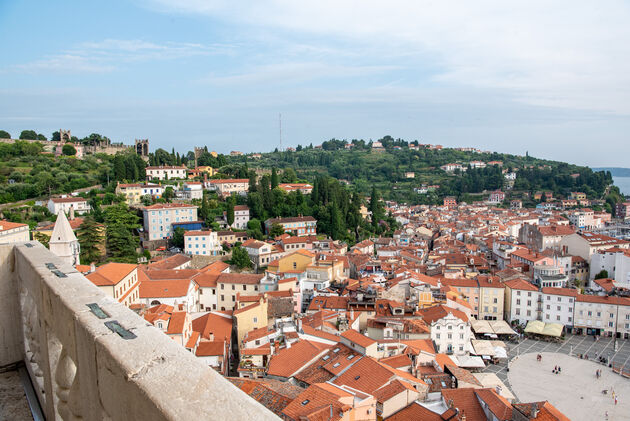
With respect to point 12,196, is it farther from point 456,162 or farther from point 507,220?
point 456,162

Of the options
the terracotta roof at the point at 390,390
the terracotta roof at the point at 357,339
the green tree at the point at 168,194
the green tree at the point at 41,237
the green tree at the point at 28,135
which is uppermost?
the green tree at the point at 28,135

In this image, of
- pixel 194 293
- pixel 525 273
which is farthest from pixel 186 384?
pixel 525 273

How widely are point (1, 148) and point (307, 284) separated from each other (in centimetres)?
3906

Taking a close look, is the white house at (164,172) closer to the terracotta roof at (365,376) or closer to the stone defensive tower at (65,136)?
the stone defensive tower at (65,136)

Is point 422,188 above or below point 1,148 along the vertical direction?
below

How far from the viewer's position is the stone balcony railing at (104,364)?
140 cm

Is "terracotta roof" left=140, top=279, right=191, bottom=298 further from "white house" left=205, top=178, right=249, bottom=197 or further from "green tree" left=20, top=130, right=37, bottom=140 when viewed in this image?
"green tree" left=20, top=130, right=37, bottom=140

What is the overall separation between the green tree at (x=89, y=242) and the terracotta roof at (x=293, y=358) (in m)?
16.1

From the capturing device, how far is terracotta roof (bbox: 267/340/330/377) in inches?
592

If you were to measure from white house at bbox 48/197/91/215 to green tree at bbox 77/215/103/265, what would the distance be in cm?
760

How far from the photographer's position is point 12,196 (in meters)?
34.7

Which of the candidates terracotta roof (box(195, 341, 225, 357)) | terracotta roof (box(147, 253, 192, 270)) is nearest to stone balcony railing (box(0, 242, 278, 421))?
terracotta roof (box(195, 341, 225, 357))

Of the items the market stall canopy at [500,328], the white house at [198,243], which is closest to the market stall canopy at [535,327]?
the market stall canopy at [500,328]

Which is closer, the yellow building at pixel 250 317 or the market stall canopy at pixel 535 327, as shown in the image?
the yellow building at pixel 250 317
